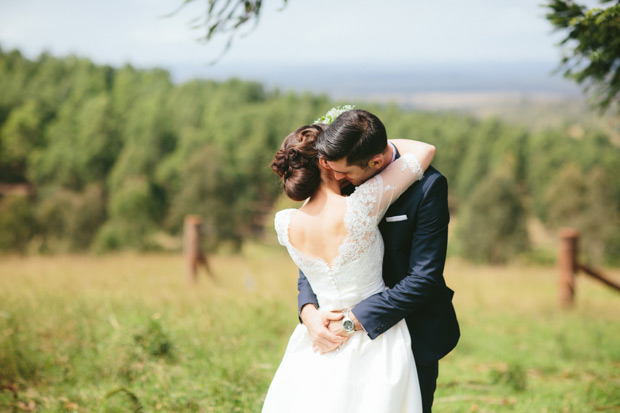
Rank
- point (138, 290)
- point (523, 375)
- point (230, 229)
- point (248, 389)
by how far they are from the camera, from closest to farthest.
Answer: point (248, 389)
point (523, 375)
point (138, 290)
point (230, 229)

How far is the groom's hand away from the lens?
8.14ft

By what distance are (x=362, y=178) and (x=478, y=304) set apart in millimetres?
8764

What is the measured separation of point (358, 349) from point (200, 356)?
2817mm

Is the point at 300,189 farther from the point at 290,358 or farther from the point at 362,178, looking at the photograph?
the point at 290,358

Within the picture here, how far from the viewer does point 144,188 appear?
46.4 metres

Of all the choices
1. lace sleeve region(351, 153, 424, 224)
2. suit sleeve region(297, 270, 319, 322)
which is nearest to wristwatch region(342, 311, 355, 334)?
suit sleeve region(297, 270, 319, 322)

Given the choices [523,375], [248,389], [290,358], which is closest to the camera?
[290,358]

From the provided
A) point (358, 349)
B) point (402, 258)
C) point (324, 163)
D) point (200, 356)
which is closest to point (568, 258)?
point (200, 356)

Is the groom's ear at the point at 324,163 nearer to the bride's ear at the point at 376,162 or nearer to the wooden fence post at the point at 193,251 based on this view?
the bride's ear at the point at 376,162

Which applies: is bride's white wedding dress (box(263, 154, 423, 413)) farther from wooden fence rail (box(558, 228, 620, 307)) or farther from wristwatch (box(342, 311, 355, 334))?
wooden fence rail (box(558, 228, 620, 307))

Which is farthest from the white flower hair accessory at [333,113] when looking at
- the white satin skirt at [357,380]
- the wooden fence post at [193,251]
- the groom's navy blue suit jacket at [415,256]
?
the wooden fence post at [193,251]

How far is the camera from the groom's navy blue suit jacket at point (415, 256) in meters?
2.41

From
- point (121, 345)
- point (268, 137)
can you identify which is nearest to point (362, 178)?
point (121, 345)

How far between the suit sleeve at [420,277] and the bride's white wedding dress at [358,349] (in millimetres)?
90
